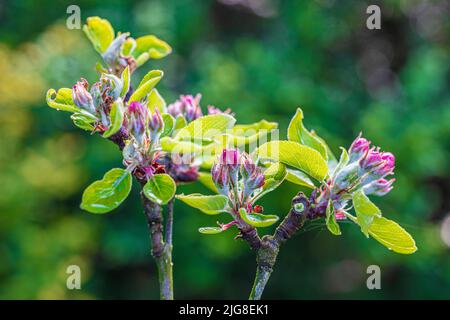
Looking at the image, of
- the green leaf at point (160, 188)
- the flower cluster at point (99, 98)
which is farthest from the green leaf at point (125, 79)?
the green leaf at point (160, 188)

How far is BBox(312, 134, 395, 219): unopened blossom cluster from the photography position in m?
0.62

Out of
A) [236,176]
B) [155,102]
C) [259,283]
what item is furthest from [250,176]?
[155,102]

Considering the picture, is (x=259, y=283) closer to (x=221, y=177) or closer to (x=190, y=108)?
(x=221, y=177)

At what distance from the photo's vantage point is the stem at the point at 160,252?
0.63 m

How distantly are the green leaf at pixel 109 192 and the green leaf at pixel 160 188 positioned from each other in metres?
0.03

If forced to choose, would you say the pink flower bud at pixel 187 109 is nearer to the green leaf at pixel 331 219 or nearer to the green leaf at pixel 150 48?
the green leaf at pixel 150 48

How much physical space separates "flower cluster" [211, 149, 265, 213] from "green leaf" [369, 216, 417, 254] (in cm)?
14

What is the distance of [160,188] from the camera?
0.60 meters

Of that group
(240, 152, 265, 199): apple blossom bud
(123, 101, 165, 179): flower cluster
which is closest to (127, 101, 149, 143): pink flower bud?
(123, 101, 165, 179): flower cluster

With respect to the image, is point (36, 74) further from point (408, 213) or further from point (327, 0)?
point (408, 213)

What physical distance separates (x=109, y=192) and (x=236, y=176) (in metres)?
0.14

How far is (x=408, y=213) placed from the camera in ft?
9.14
